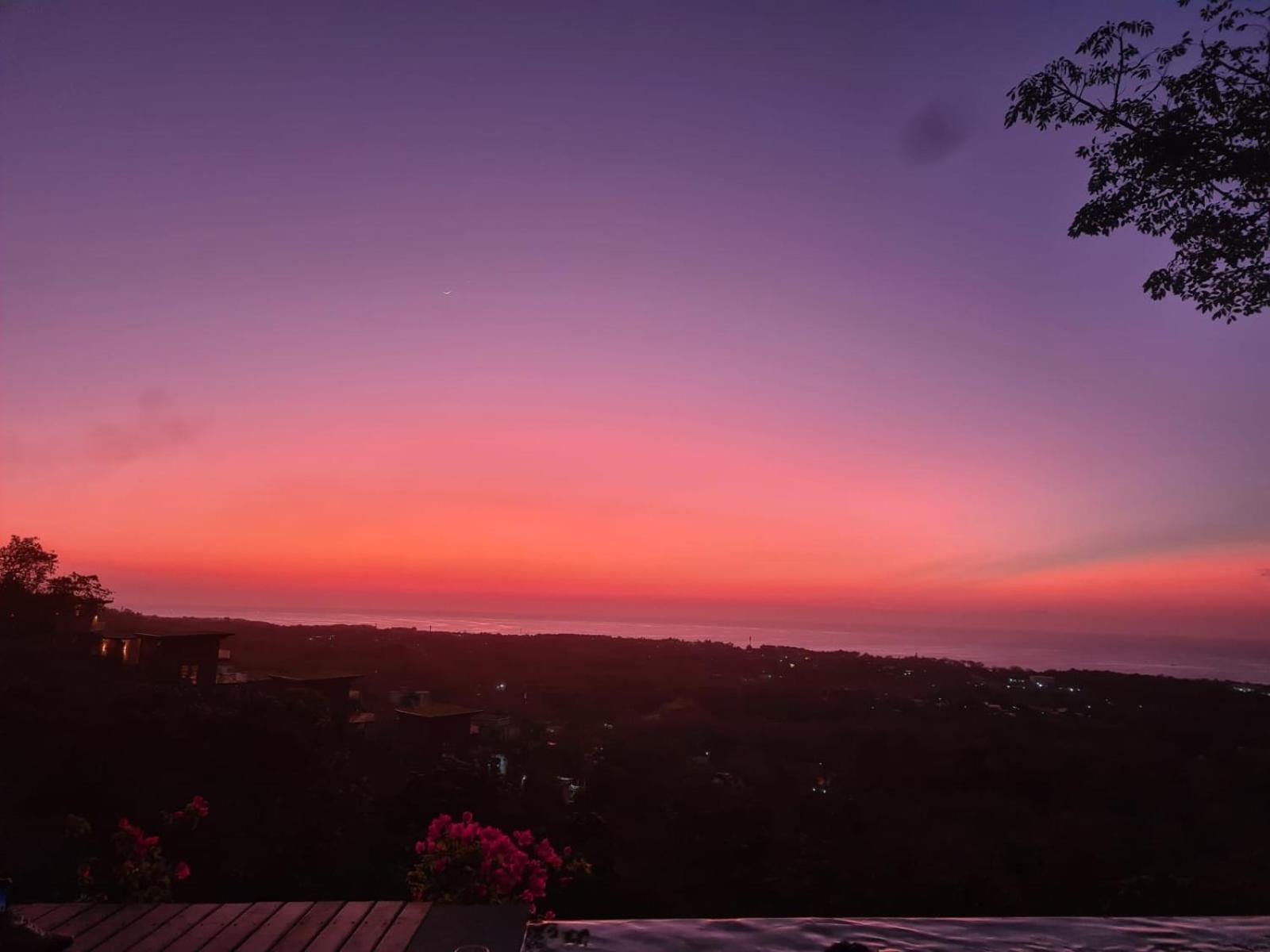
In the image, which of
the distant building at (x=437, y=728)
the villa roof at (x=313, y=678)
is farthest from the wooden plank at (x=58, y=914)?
the villa roof at (x=313, y=678)

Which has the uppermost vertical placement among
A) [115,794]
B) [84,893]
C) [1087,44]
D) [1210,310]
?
[1087,44]

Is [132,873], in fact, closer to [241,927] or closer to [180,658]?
[241,927]

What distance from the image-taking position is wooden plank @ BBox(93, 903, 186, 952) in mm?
4609

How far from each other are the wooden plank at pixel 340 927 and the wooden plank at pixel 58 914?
1766mm

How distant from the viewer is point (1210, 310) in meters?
7.74

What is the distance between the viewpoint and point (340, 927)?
16.0 feet

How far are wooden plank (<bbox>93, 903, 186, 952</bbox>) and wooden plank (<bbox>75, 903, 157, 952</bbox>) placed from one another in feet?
0.13

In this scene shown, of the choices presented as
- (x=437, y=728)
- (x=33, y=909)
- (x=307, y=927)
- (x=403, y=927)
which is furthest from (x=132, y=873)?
(x=437, y=728)

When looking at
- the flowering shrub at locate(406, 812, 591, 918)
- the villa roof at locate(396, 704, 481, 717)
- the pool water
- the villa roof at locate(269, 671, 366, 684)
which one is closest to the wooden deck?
the flowering shrub at locate(406, 812, 591, 918)

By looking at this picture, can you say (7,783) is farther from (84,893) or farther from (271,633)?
(271,633)

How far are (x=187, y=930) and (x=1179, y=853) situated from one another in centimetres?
3081

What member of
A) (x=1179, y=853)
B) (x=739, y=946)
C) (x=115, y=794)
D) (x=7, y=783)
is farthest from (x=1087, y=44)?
(x=1179, y=853)

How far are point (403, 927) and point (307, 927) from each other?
64cm

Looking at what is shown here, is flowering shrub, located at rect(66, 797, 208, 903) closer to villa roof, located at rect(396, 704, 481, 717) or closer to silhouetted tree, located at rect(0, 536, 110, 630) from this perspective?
villa roof, located at rect(396, 704, 481, 717)
